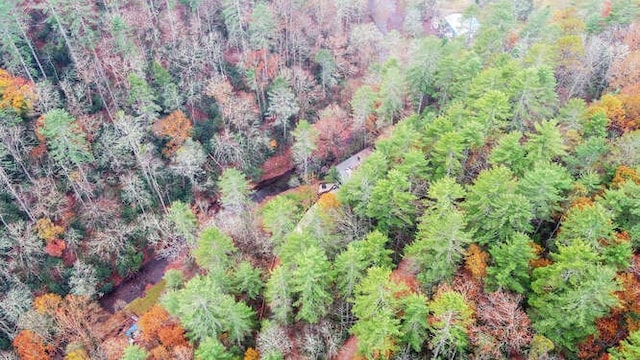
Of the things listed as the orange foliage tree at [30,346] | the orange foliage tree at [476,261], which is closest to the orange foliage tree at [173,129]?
the orange foliage tree at [30,346]

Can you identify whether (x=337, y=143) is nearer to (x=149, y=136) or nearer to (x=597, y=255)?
(x=149, y=136)

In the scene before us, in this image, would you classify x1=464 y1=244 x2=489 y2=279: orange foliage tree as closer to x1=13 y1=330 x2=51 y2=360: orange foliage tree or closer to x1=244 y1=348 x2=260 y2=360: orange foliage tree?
x1=244 y1=348 x2=260 y2=360: orange foliage tree

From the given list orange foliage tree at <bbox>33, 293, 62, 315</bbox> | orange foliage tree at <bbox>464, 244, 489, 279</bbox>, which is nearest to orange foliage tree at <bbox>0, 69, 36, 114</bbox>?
orange foliage tree at <bbox>33, 293, 62, 315</bbox>

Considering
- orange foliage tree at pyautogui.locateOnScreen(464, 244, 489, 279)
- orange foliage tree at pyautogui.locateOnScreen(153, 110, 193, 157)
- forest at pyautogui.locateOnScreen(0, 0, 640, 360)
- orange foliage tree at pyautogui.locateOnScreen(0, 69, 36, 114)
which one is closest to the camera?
forest at pyautogui.locateOnScreen(0, 0, 640, 360)

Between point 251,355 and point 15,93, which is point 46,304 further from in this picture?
point 15,93

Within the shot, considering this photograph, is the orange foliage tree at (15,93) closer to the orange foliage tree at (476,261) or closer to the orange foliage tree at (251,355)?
the orange foliage tree at (251,355)

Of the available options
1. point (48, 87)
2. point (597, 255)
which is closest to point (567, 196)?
point (597, 255)

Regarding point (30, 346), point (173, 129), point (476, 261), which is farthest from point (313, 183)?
point (30, 346)
